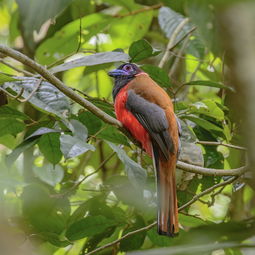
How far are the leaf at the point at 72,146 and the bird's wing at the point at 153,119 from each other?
2.35 ft

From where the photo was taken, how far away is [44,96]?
7.74ft

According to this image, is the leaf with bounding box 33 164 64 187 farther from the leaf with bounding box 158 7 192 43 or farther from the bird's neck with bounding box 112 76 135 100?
the leaf with bounding box 158 7 192 43

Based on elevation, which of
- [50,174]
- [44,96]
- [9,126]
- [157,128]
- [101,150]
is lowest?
[101,150]

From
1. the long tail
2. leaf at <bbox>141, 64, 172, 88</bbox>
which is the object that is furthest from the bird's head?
the long tail

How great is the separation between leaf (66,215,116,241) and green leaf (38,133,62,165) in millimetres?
332

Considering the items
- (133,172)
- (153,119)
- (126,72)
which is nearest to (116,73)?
(126,72)

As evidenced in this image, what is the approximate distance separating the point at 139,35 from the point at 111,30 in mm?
300

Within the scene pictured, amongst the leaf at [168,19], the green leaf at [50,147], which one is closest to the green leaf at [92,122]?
the green leaf at [50,147]

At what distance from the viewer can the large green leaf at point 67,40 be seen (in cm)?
382

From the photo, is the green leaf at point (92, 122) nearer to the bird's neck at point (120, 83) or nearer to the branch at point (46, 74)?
the branch at point (46, 74)

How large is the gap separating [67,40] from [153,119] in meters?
1.11

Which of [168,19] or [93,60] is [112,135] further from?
[168,19]

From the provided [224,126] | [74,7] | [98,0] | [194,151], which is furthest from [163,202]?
[98,0]

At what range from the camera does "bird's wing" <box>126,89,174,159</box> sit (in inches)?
115
